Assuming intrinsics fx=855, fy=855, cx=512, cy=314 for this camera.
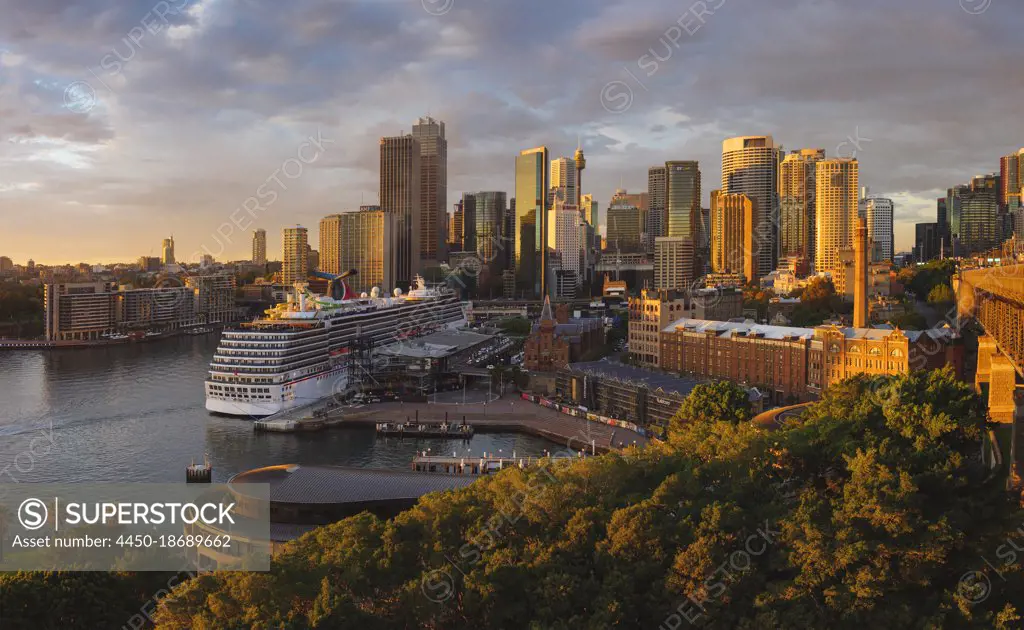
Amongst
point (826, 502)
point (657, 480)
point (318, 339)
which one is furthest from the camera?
point (318, 339)

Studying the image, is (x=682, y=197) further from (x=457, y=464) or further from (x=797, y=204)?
(x=457, y=464)

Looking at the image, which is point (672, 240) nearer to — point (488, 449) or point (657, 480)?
point (488, 449)

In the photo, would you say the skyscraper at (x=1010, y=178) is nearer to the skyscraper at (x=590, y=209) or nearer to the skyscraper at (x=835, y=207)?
the skyscraper at (x=835, y=207)

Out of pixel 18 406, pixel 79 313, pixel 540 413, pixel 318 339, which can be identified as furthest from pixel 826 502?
pixel 79 313

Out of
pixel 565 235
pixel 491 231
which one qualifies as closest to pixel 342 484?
pixel 565 235

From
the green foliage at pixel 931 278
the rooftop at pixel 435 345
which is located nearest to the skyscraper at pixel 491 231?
the green foliage at pixel 931 278

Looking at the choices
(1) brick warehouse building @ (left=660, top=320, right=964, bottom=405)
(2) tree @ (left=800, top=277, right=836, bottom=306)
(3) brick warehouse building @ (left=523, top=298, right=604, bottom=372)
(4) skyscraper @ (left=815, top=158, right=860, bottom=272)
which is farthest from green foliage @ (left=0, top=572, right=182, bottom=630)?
(4) skyscraper @ (left=815, top=158, right=860, bottom=272)
